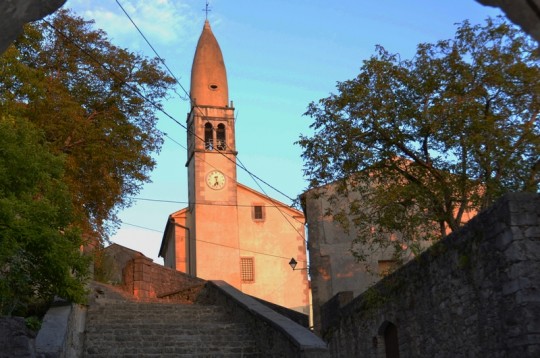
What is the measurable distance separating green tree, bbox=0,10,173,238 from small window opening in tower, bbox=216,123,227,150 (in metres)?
23.1

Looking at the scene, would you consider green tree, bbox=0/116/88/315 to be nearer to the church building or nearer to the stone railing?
the stone railing

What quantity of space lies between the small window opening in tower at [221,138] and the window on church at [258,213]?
166 inches

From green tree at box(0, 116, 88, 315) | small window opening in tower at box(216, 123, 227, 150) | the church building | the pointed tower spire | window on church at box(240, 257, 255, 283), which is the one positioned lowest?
green tree at box(0, 116, 88, 315)

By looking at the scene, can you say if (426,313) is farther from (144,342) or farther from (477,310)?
(144,342)

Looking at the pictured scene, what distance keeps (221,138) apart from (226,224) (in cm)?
581

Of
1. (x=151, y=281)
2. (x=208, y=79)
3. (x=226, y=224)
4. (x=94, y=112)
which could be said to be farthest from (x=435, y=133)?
(x=208, y=79)

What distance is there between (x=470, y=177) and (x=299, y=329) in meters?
4.47

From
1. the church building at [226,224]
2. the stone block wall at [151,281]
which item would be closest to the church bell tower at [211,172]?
the church building at [226,224]

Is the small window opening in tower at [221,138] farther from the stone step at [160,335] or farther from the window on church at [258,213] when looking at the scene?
the stone step at [160,335]

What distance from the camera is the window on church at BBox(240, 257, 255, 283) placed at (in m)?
39.8

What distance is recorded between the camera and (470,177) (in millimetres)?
13508

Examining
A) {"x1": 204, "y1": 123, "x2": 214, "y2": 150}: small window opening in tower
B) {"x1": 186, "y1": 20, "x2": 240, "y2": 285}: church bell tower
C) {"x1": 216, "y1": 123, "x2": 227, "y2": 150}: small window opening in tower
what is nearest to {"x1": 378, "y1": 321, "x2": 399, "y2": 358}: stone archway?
{"x1": 186, "y1": 20, "x2": 240, "y2": 285}: church bell tower

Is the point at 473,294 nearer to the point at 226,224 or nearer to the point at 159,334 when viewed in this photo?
the point at 159,334

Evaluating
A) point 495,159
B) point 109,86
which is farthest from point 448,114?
point 109,86
